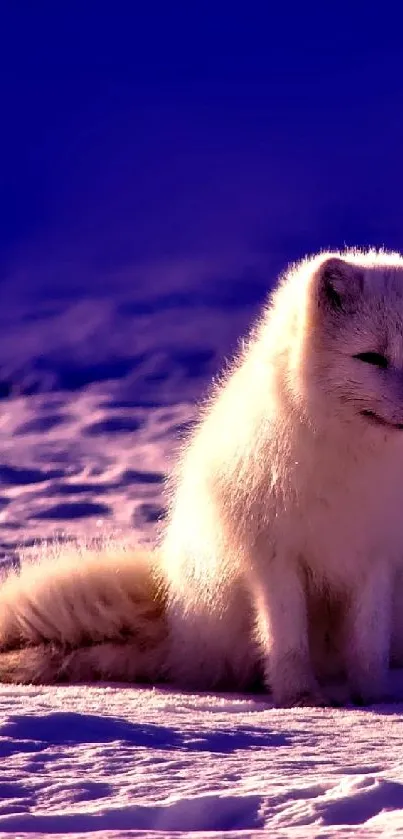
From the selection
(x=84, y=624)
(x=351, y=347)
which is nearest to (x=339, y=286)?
(x=351, y=347)

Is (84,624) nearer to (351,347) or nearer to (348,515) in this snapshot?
(348,515)

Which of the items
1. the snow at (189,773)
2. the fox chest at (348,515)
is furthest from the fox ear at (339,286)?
the snow at (189,773)

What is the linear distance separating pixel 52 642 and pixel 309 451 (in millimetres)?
1065

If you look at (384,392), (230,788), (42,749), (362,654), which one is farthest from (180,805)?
(362,654)

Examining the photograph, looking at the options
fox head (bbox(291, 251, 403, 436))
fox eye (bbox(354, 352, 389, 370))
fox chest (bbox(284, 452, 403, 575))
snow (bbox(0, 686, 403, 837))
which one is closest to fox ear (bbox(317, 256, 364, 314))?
fox head (bbox(291, 251, 403, 436))

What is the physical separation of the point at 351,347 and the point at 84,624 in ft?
4.02

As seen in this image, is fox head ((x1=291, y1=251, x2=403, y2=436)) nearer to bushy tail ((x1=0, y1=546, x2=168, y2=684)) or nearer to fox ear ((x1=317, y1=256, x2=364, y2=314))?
fox ear ((x1=317, y1=256, x2=364, y2=314))

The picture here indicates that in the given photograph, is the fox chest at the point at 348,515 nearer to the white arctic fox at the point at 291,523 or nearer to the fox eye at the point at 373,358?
the white arctic fox at the point at 291,523

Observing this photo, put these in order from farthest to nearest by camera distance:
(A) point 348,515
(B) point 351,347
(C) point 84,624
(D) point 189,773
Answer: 1. (C) point 84,624
2. (A) point 348,515
3. (B) point 351,347
4. (D) point 189,773

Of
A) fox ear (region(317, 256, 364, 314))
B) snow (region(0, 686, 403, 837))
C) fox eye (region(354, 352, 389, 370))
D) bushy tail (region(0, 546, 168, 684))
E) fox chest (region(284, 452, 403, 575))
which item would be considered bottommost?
snow (region(0, 686, 403, 837))

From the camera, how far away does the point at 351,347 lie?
2.77m

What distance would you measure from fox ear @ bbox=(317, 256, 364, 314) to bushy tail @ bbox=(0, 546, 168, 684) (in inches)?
42.7

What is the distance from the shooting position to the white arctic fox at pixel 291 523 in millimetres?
2805

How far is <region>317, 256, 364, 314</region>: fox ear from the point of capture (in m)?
2.83
